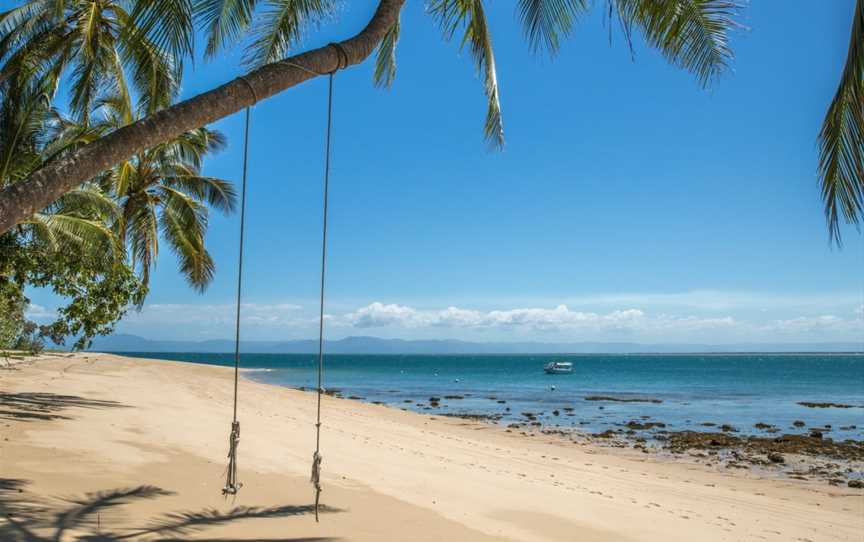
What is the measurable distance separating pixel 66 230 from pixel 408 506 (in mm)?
7696

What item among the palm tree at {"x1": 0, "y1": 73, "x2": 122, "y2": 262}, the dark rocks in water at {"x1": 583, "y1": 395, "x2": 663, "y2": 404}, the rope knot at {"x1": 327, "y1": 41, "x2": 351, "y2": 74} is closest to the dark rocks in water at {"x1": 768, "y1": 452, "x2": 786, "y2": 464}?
the rope knot at {"x1": 327, "y1": 41, "x2": 351, "y2": 74}

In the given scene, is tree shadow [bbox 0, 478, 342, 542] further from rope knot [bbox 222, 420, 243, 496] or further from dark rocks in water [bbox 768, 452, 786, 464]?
dark rocks in water [bbox 768, 452, 786, 464]

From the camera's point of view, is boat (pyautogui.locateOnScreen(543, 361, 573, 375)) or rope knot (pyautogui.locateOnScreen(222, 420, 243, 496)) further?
boat (pyautogui.locateOnScreen(543, 361, 573, 375))

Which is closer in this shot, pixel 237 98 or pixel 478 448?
pixel 237 98

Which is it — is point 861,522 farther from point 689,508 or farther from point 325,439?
point 325,439

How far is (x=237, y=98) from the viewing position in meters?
4.32

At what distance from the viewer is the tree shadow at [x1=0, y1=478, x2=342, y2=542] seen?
4.47 metres

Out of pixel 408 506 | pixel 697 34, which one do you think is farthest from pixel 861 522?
pixel 697 34

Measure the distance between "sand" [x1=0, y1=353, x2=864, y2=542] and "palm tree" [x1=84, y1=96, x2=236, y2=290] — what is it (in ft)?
13.6

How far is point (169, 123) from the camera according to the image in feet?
13.0

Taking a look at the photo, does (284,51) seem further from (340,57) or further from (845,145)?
(845,145)

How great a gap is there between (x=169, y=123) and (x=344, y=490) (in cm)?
457

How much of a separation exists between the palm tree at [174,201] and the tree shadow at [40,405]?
10.7 feet

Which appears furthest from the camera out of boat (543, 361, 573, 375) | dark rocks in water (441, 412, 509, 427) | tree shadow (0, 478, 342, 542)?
boat (543, 361, 573, 375)
